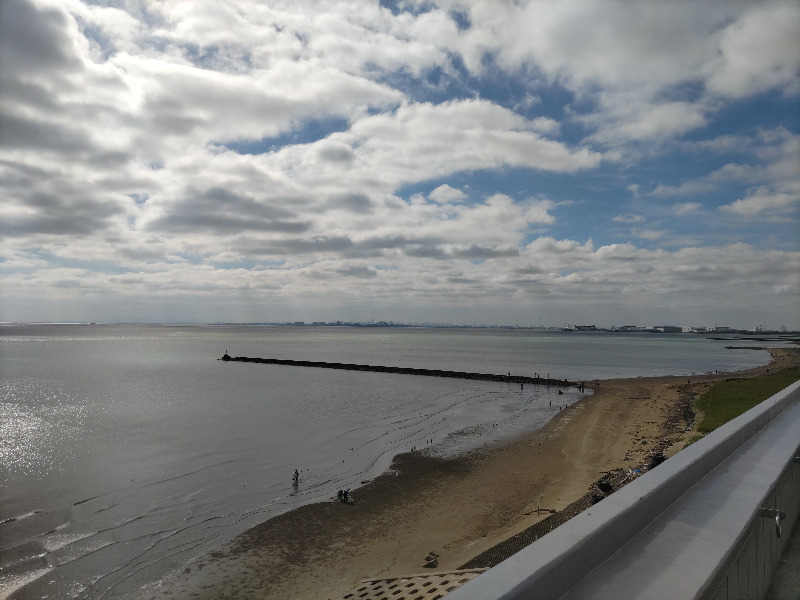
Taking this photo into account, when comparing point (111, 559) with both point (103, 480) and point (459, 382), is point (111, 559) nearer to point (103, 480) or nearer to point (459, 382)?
point (103, 480)

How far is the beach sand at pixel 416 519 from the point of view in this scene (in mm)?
14711

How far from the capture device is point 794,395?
8.92 meters

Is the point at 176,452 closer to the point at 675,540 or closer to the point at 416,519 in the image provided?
the point at 416,519

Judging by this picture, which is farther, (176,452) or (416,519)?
(176,452)

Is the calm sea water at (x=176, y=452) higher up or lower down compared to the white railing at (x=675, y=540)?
lower down

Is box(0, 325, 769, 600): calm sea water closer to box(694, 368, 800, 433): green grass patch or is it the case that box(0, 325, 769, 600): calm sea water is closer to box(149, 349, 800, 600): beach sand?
box(149, 349, 800, 600): beach sand

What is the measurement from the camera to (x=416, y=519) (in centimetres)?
1916

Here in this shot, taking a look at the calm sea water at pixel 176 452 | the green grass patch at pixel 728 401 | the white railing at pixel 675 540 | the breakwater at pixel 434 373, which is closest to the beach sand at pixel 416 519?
the calm sea water at pixel 176 452

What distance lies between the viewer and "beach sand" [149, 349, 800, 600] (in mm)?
14711

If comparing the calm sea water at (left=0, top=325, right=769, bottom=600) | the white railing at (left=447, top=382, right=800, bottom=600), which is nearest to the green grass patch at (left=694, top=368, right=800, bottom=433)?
the calm sea water at (left=0, top=325, right=769, bottom=600)

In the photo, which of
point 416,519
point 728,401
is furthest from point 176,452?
point 728,401

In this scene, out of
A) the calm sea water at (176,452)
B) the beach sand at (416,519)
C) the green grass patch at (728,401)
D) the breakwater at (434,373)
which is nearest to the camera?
the beach sand at (416,519)

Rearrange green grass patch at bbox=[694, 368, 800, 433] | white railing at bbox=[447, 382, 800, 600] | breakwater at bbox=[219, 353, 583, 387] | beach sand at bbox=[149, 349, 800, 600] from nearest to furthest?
1. white railing at bbox=[447, 382, 800, 600]
2. beach sand at bbox=[149, 349, 800, 600]
3. green grass patch at bbox=[694, 368, 800, 433]
4. breakwater at bbox=[219, 353, 583, 387]

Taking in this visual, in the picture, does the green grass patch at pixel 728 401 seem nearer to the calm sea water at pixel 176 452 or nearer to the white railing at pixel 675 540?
the calm sea water at pixel 176 452
